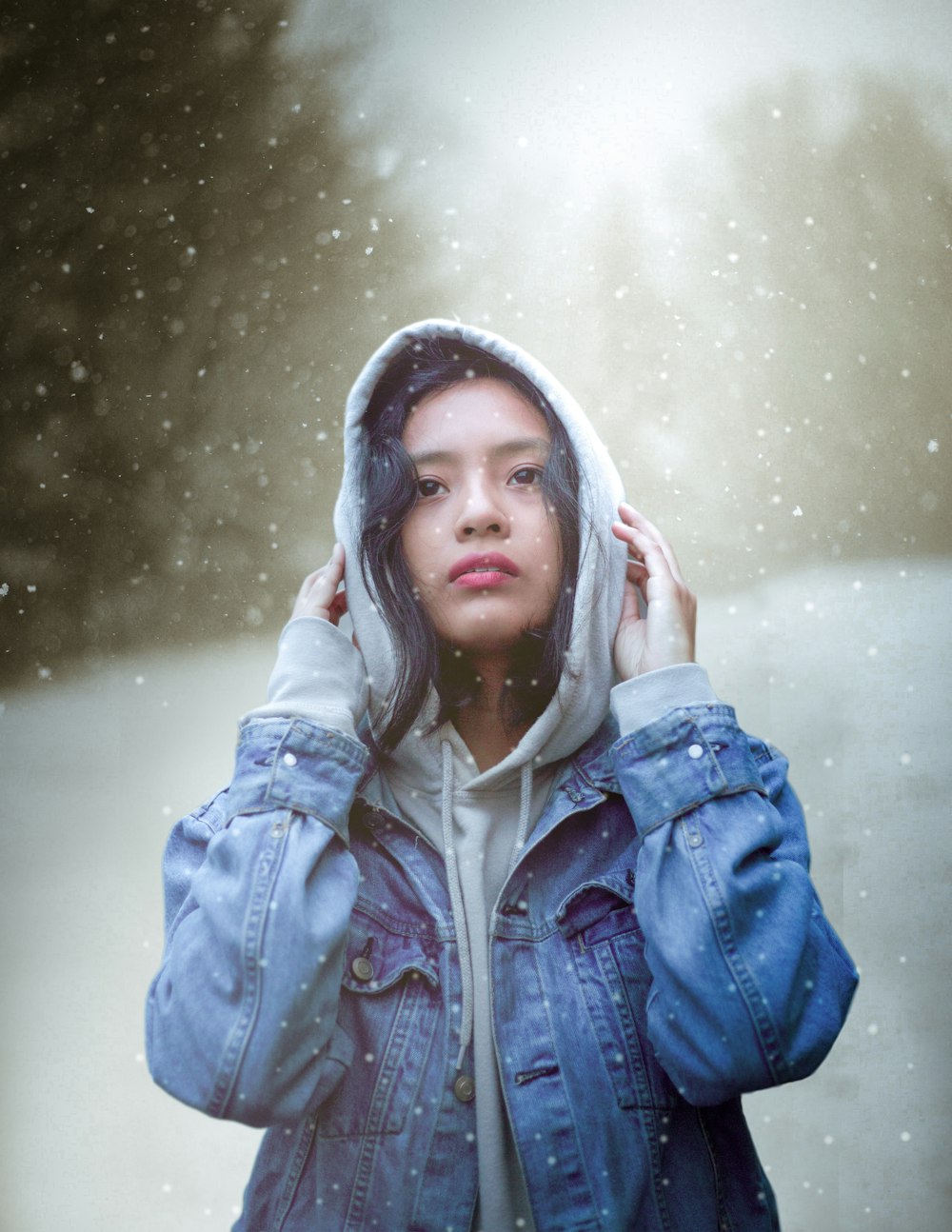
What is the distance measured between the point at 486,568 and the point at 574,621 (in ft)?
0.27

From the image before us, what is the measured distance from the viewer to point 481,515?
845 millimetres

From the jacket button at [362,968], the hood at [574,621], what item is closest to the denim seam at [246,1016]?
the jacket button at [362,968]

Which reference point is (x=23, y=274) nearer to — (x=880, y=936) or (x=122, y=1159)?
(x=122, y=1159)

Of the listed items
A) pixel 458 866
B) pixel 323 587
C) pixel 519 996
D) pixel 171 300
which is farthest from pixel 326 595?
pixel 171 300

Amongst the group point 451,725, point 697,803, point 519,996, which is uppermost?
point 451,725

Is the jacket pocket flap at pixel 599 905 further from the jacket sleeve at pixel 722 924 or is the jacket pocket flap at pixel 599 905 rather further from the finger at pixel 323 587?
the finger at pixel 323 587

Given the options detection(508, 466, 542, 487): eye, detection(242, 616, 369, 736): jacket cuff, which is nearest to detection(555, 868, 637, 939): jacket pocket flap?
detection(242, 616, 369, 736): jacket cuff

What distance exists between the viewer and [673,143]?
1294mm

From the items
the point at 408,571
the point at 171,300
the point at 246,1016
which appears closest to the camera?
the point at 246,1016

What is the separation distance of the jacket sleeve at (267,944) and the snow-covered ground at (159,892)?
573 millimetres

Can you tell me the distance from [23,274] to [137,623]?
477 mm

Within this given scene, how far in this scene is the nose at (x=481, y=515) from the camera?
846 millimetres

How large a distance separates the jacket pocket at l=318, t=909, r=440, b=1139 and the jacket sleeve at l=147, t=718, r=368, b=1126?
2cm

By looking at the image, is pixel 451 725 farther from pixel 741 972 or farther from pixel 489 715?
pixel 741 972
